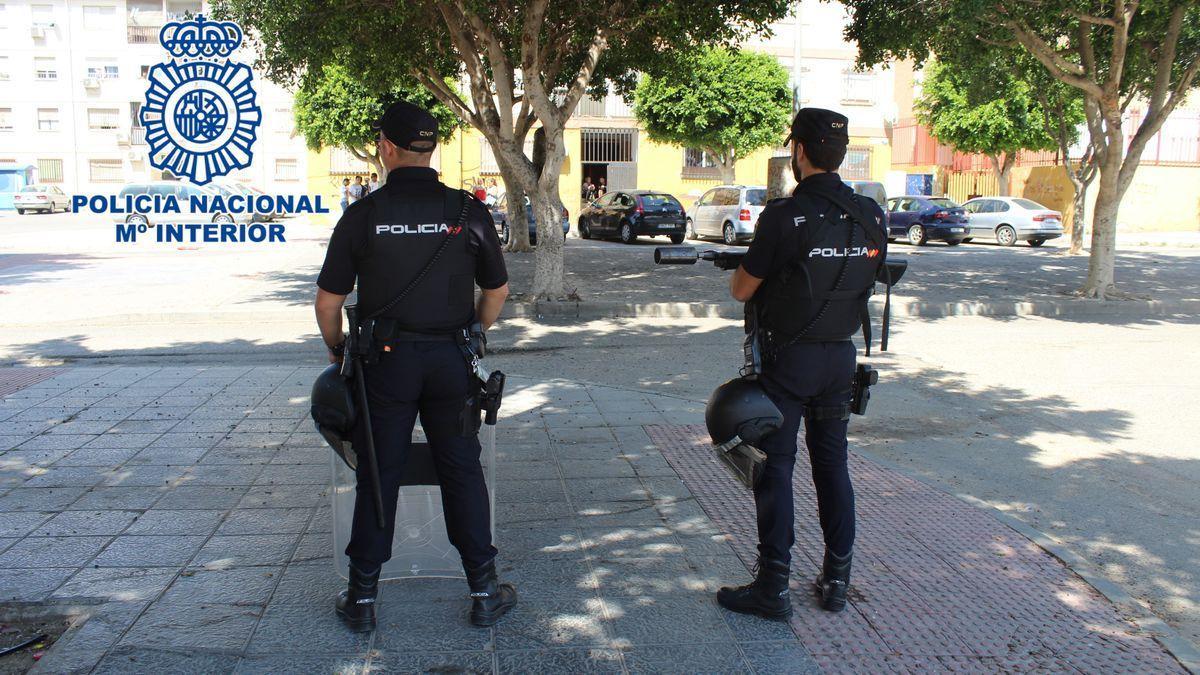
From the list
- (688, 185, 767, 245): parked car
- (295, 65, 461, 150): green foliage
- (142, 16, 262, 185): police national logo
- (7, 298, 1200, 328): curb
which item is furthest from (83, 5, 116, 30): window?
(7, 298, 1200, 328): curb

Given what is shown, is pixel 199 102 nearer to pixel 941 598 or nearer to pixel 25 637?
pixel 25 637

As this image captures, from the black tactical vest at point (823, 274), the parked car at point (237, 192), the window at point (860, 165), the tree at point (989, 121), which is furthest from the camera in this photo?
the window at point (860, 165)

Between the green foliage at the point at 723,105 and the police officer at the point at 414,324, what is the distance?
29.3 metres

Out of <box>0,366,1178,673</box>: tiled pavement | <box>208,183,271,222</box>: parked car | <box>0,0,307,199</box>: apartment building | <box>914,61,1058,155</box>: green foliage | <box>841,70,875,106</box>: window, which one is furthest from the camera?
<box>0,0,307,199</box>: apartment building

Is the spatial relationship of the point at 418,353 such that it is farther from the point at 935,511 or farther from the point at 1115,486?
the point at 1115,486

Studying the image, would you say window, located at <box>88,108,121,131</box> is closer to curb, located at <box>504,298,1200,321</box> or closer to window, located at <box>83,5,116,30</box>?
window, located at <box>83,5,116,30</box>

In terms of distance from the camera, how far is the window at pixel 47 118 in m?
47.3

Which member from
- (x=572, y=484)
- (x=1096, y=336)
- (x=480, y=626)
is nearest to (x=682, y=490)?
(x=572, y=484)

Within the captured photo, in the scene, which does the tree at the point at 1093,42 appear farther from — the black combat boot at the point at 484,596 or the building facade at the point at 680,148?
the building facade at the point at 680,148

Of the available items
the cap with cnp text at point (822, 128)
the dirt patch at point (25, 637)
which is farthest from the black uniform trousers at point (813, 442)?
the dirt patch at point (25, 637)

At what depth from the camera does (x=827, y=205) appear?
11.6ft

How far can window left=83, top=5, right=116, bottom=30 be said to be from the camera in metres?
46.9

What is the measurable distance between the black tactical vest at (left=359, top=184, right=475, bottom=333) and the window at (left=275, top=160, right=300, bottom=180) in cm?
4666

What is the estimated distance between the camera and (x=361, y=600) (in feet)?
11.4
